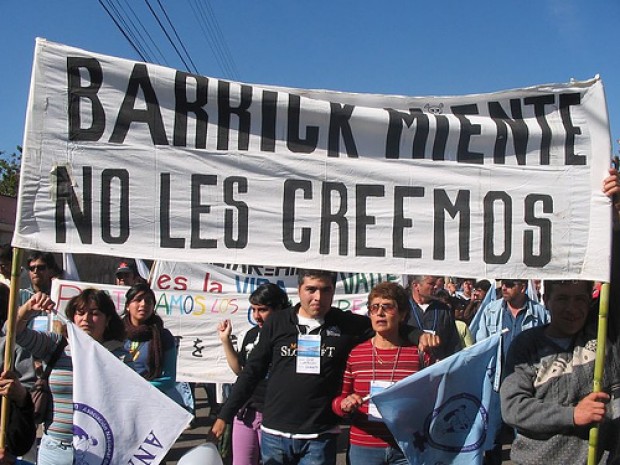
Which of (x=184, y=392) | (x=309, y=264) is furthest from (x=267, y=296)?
(x=184, y=392)

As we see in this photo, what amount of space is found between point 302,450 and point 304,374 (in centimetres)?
41

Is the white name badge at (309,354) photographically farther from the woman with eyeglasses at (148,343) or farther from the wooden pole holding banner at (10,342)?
the wooden pole holding banner at (10,342)

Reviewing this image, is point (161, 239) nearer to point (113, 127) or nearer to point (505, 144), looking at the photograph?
point (113, 127)

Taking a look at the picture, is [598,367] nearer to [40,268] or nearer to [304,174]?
[304,174]

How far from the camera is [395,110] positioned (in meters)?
3.87

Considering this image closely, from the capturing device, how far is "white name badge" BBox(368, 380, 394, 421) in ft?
12.7

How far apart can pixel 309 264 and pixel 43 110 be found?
152 centimetres

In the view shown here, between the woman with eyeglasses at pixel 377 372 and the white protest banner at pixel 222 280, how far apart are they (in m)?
4.09

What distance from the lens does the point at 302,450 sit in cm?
406

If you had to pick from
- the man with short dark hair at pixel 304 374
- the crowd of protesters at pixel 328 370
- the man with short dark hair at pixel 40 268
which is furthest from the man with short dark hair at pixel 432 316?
the man with short dark hair at pixel 40 268

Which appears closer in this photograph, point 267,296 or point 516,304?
point 267,296

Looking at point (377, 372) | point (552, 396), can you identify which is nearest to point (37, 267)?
point (377, 372)

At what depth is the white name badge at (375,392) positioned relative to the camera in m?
3.86

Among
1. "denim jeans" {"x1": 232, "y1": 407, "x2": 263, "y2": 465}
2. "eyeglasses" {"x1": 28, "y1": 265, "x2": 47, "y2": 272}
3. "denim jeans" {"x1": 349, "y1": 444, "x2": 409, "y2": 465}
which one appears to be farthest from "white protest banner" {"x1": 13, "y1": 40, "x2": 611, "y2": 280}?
"eyeglasses" {"x1": 28, "y1": 265, "x2": 47, "y2": 272}
